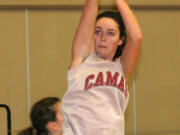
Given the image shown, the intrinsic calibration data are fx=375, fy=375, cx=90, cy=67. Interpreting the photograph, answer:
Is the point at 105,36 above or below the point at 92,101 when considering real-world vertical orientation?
above

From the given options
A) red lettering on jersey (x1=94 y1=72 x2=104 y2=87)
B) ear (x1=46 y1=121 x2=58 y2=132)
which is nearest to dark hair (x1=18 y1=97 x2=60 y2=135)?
ear (x1=46 y1=121 x2=58 y2=132)

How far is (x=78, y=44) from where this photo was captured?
70.6 inches

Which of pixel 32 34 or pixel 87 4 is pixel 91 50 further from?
pixel 32 34

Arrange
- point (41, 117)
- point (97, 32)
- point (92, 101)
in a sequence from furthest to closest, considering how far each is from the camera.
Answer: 1. point (41, 117)
2. point (97, 32)
3. point (92, 101)

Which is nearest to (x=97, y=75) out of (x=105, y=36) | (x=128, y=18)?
(x=105, y=36)

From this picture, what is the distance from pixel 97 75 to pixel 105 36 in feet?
0.65

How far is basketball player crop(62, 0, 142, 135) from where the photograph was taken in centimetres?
173

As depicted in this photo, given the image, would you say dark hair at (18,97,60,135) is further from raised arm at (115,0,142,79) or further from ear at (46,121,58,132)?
raised arm at (115,0,142,79)

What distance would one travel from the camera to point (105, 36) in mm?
1810

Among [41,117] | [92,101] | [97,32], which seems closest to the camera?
[92,101]

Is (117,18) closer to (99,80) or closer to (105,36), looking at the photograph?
(105,36)

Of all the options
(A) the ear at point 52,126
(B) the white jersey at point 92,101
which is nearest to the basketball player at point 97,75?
(B) the white jersey at point 92,101

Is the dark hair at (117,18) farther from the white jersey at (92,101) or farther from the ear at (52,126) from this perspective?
the ear at (52,126)

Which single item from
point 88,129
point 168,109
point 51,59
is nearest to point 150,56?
point 168,109
